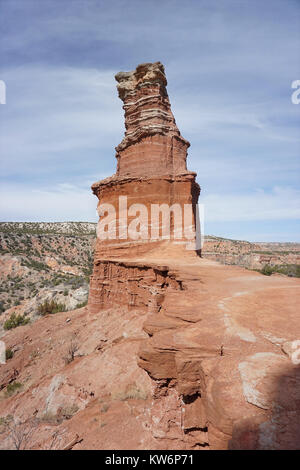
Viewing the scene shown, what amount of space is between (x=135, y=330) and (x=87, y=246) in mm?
→ 59976

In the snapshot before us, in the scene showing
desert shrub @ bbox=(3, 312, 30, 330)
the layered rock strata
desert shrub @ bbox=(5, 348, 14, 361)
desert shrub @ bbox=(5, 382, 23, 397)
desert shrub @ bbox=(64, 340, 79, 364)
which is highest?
the layered rock strata

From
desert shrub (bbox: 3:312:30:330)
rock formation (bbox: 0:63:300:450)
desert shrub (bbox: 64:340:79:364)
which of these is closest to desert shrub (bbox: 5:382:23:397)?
rock formation (bbox: 0:63:300:450)

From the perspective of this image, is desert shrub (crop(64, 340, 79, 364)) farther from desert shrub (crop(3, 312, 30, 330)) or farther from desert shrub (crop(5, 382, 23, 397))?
desert shrub (crop(3, 312, 30, 330))

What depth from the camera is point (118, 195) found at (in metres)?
18.5

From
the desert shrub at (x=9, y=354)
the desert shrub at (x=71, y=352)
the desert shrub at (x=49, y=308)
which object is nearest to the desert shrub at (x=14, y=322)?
the desert shrub at (x=49, y=308)

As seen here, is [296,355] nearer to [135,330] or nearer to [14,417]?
[135,330]

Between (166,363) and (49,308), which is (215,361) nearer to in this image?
(166,363)

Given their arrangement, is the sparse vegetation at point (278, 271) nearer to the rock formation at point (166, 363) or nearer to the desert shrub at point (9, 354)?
the rock formation at point (166, 363)

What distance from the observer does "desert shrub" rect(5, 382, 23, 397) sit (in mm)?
12172

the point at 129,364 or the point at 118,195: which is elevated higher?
the point at 118,195

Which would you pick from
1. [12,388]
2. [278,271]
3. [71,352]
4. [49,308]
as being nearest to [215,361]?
[71,352]

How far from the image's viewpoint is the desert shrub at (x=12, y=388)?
39.9 feet
